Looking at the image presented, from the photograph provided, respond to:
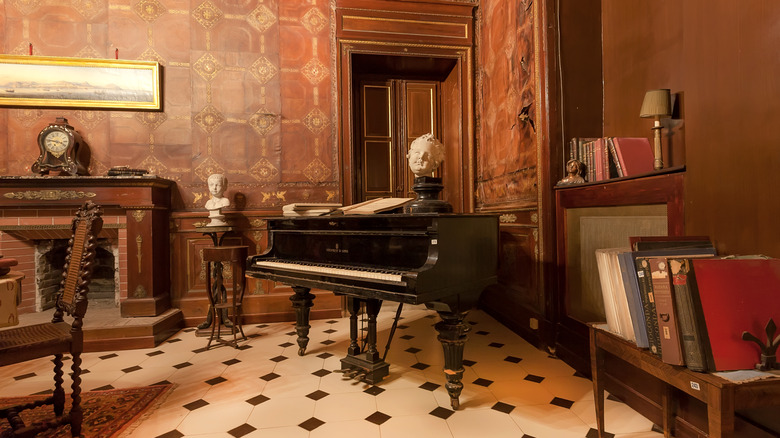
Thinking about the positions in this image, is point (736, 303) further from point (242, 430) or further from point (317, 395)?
point (242, 430)

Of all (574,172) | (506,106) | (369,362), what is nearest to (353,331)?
(369,362)

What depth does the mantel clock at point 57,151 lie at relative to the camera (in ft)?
12.0

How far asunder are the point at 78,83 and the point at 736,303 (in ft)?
18.0

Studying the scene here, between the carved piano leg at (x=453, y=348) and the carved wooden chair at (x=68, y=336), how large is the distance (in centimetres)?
184

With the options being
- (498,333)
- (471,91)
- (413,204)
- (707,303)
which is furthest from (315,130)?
(707,303)

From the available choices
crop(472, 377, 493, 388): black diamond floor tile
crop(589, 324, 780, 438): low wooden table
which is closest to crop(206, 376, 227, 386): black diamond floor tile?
crop(472, 377, 493, 388): black diamond floor tile

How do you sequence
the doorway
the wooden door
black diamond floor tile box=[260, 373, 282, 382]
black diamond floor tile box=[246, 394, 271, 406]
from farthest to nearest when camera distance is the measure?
the wooden door
the doorway
black diamond floor tile box=[260, 373, 282, 382]
black diamond floor tile box=[246, 394, 271, 406]

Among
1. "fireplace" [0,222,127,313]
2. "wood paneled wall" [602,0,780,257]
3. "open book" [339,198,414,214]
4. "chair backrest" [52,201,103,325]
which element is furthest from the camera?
"fireplace" [0,222,127,313]

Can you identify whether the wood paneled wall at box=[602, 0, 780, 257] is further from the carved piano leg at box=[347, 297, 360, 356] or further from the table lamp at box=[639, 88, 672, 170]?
the carved piano leg at box=[347, 297, 360, 356]

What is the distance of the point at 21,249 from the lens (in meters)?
3.74

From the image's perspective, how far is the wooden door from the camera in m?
4.88

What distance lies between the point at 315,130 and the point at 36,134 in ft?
9.33

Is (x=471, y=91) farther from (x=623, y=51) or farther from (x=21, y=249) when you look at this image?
(x=21, y=249)

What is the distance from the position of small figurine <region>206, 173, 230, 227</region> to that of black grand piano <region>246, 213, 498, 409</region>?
3.82 feet
